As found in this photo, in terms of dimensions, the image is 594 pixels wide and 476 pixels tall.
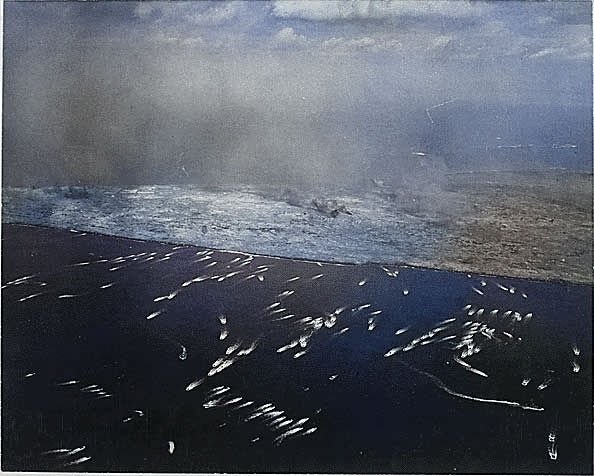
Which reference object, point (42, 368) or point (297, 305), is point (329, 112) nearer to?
point (297, 305)

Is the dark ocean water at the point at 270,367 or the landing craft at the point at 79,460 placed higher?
the dark ocean water at the point at 270,367

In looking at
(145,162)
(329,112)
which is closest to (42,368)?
(145,162)

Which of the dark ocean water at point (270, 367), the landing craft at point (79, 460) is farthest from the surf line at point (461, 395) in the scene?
the landing craft at point (79, 460)

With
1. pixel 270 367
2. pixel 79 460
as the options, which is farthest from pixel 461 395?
pixel 79 460

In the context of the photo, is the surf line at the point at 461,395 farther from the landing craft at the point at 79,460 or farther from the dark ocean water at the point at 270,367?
the landing craft at the point at 79,460

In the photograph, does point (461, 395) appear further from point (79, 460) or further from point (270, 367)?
point (79, 460)

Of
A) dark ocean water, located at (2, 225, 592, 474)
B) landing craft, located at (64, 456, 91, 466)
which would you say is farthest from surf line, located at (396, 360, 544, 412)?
landing craft, located at (64, 456, 91, 466)

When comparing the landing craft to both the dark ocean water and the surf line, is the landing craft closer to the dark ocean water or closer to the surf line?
the dark ocean water

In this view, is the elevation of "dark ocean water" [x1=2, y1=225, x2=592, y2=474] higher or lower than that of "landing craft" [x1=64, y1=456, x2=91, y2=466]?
higher
